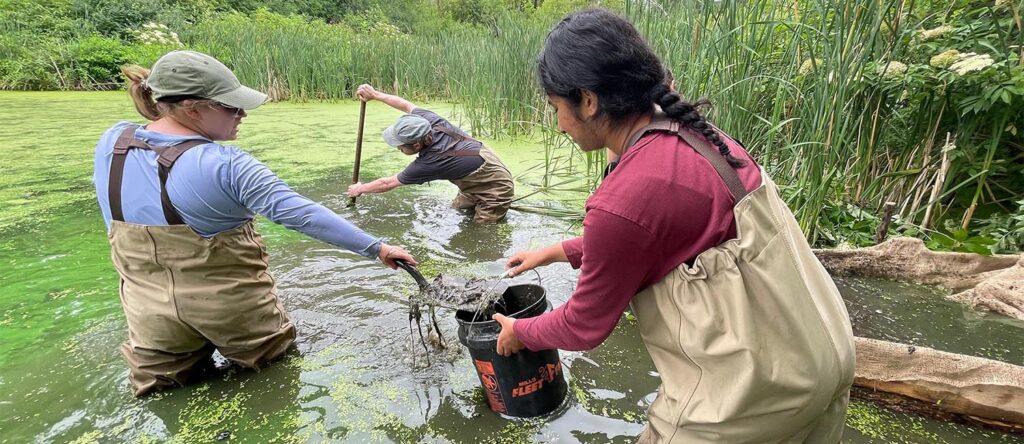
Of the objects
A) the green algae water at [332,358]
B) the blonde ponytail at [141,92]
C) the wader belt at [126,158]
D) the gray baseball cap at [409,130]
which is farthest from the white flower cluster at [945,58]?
the blonde ponytail at [141,92]

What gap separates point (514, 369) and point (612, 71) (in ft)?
3.12

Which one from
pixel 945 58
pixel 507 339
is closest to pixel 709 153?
pixel 507 339

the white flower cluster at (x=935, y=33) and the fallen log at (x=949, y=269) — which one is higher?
the white flower cluster at (x=935, y=33)

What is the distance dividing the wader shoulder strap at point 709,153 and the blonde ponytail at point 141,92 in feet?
5.18

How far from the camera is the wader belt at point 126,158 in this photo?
166cm

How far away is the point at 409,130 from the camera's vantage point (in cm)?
343

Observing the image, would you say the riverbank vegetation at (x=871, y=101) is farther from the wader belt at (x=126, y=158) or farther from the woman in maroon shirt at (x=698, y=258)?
the wader belt at (x=126, y=158)

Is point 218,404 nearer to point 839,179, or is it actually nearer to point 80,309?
point 80,309

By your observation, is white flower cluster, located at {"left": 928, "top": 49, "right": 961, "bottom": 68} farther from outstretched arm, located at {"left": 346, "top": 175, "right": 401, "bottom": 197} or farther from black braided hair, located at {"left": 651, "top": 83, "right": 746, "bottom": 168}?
outstretched arm, located at {"left": 346, "top": 175, "right": 401, "bottom": 197}

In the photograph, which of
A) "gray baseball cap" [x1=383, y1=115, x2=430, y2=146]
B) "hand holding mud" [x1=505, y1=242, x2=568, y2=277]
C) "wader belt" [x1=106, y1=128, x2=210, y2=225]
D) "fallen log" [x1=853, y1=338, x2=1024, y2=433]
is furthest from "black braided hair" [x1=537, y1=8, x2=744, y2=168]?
"gray baseball cap" [x1=383, y1=115, x2=430, y2=146]

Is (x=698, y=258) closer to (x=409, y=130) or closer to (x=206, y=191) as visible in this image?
(x=206, y=191)

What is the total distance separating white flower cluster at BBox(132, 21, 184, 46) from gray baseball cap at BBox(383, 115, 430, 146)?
958 centimetres

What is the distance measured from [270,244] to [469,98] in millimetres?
3159

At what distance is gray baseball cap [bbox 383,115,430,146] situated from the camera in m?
3.43
